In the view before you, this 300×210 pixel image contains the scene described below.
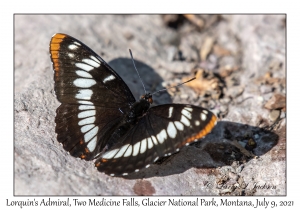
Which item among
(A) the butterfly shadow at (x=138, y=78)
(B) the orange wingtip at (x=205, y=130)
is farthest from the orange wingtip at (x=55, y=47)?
(B) the orange wingtip at (x=205, y=130)

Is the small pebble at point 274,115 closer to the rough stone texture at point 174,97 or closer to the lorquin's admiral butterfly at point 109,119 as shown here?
the rough stone texture at point 174,97

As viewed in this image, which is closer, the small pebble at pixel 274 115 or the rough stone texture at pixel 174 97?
the rough stone texture at pixel 174 97

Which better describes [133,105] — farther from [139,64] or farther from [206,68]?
[206,68]

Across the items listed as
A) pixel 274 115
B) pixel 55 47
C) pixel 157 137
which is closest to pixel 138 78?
pixel 55 47

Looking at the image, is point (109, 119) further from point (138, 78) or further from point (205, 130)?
point (138, 78)

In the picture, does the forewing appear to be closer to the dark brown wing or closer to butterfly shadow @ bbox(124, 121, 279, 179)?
the dark brown wing

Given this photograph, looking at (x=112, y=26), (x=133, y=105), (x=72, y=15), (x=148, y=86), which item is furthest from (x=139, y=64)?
(x=133, y=105)
